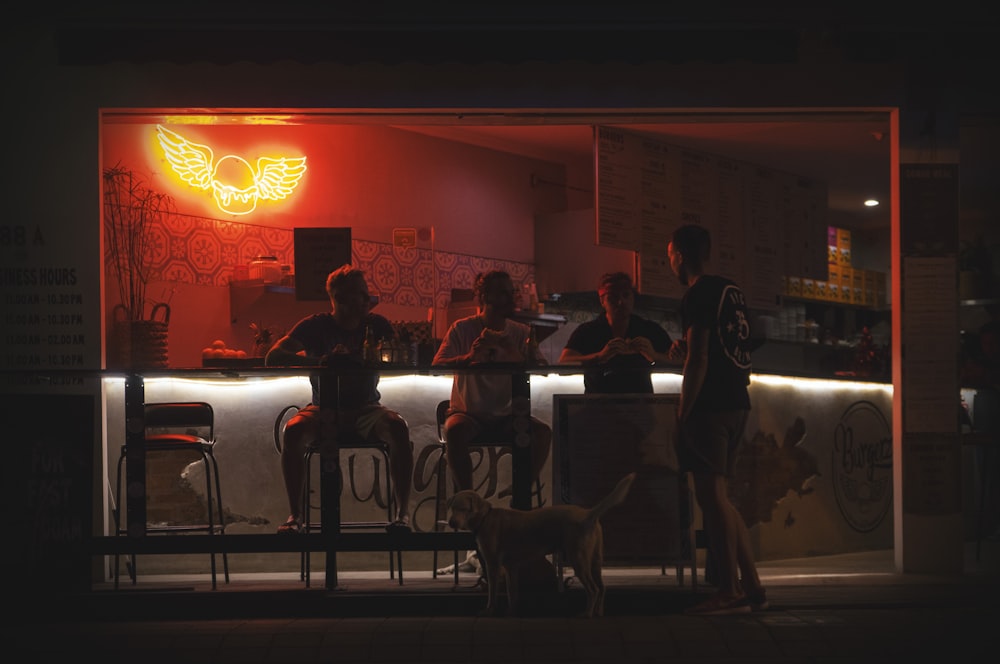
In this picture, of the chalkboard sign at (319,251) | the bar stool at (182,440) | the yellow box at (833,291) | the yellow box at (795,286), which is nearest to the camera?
the bar stool at (182,440)

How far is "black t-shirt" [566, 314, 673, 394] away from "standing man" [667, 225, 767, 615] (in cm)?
43

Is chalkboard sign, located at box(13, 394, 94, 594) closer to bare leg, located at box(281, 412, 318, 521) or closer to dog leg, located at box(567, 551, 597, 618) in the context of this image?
bare leg, located at box(281, 412, 318, 521)

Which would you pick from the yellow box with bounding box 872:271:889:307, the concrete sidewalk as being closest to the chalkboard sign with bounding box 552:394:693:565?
the concrete sidewalk

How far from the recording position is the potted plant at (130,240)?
8539 mm

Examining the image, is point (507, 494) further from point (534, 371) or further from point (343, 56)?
point (343, 56)

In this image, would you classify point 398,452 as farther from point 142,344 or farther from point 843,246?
point 843,246

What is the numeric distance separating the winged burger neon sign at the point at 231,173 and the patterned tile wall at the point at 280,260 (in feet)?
0.67

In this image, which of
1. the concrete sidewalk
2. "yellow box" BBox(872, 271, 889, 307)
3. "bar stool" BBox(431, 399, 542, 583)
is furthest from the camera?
"yellow box" BBox(872, 271, 889, 307)

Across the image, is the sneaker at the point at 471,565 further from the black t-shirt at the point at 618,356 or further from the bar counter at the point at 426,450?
the black t-shirt at the point at 618,356

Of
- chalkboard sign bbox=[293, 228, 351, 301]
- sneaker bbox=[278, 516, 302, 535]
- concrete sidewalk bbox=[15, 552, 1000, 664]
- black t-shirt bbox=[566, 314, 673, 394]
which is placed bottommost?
concrete sidewalk bbox=[15, 552, 1000, 664]

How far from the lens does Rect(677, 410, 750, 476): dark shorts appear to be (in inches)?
219

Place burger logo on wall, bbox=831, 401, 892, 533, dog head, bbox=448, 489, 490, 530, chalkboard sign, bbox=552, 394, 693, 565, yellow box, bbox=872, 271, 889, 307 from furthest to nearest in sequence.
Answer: yellow box, bbox=872, 271, 889, 307, burger logo on wall, bbox=831, 401, 892, 533, chalkboard sign, bbox=552, 394, 693, 565, dog head, bbox=448, 489, 490, 530

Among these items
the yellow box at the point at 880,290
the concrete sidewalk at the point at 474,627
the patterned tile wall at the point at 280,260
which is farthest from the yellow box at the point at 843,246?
the concrete sidewalk at the point at 474,627

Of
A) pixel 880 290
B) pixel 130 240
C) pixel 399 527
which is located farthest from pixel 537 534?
pixel 880 290
